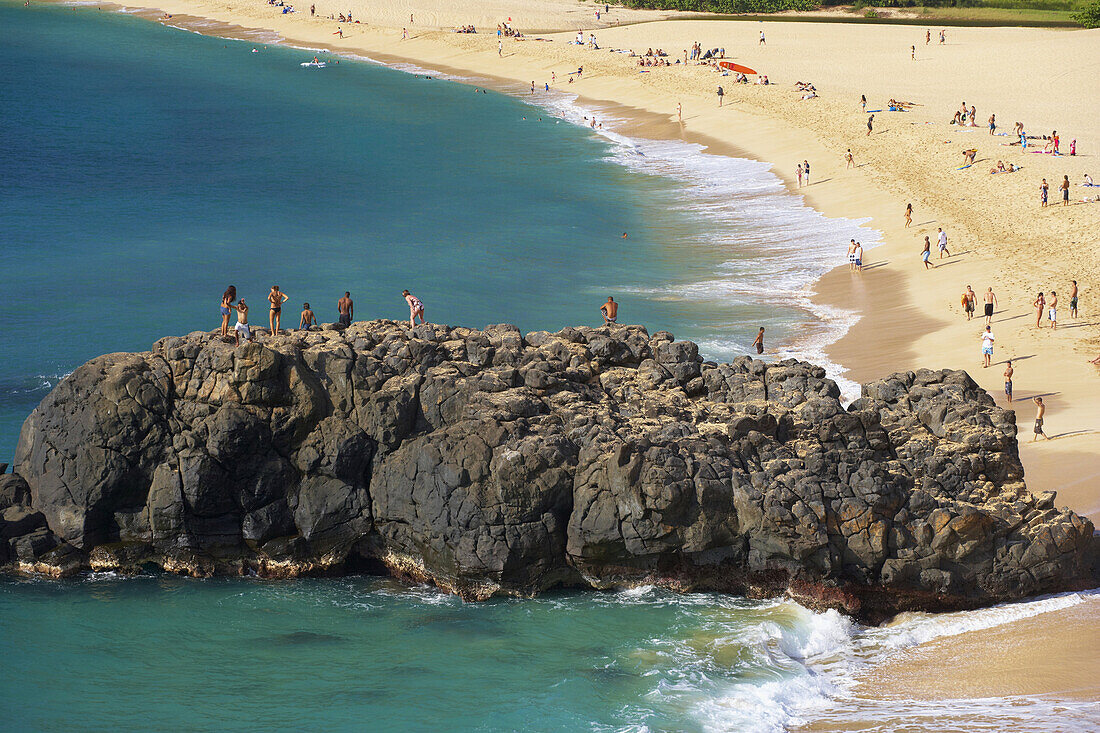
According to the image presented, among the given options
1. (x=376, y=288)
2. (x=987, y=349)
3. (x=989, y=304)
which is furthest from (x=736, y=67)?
(x=987, y=349)

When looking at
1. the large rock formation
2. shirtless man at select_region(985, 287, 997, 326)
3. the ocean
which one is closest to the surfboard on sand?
the ocean

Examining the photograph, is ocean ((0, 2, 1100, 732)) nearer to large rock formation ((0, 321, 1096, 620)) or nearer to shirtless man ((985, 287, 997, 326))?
large rock formation ((0, 321, 1096, 620))

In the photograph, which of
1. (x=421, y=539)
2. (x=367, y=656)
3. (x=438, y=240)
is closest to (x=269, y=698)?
(x=367, y=656)

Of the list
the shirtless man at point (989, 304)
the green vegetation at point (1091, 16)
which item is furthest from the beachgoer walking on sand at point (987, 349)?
the green vegetation at point (1091, 16)

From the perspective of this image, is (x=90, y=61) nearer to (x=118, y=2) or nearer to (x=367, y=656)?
(x=118, y=2)

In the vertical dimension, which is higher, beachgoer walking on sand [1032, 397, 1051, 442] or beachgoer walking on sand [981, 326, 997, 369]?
beachgoer walking on sand [981, 326, 997, 369]

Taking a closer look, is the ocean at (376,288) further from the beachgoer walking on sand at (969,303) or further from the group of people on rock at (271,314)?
the group of people on rock at (271,314)

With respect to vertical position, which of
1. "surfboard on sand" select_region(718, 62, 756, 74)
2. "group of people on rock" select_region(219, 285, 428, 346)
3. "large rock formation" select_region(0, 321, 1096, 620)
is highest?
"surfboard on sand" select_region(718, 62, 756, 74)
